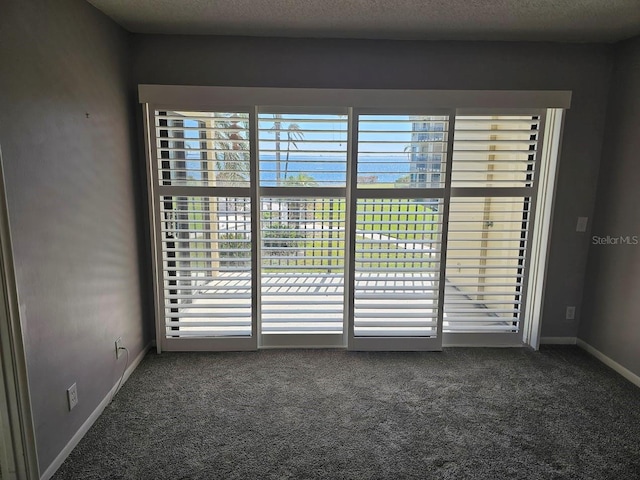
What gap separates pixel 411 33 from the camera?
8.53ft

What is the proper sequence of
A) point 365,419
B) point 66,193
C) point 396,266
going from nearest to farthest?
1. point 66,193
2. point 365,419
3. point 396,266

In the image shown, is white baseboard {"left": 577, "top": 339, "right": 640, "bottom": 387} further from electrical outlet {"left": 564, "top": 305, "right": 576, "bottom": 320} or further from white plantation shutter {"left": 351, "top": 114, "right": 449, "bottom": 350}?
white plantation shutter {"left": 351, "top": 114, "right": 449, "bottom": 350}

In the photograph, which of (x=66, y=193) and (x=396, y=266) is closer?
(x=66, y=193)

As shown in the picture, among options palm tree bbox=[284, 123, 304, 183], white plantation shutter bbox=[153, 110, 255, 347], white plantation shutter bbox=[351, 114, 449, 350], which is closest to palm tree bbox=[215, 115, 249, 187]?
white plantation shutter bbox=[153, 110, 255, 347]

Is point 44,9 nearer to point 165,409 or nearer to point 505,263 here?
point 165,409

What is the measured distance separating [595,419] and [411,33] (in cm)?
278

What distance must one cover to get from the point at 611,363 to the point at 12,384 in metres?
3.81

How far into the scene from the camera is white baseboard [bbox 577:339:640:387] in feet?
8.64

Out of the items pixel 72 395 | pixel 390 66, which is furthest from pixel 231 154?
pixel 72 395

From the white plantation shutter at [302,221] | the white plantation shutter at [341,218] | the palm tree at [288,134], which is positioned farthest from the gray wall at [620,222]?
the palm tree at [288,134]

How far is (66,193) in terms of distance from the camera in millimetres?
1912

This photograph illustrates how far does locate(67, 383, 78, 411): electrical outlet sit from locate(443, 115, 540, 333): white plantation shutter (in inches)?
103

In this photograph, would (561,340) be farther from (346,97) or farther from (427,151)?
(346,97)

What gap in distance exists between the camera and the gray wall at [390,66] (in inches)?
107
